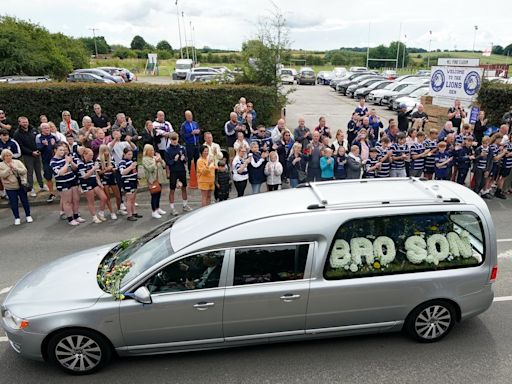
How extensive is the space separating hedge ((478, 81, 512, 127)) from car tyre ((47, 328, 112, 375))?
49.7ft

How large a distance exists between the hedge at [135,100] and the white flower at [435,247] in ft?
38.8

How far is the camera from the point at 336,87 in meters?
37.3

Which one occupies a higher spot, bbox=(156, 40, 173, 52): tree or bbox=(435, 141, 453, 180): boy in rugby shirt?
bbox=(156, 40, 173, 52): tree

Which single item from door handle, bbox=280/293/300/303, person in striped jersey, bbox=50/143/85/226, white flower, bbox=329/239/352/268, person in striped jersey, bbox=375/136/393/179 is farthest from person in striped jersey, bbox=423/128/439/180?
person in striped jersey, bbox=50/143/85/226

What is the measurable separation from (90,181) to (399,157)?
7.13 m

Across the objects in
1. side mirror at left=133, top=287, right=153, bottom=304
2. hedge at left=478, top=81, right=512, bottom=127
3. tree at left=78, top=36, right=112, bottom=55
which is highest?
tree at left=78, top=36, right=112, bottom=55

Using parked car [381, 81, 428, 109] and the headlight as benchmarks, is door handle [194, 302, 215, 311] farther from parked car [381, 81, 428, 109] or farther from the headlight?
parked car [381, 81, 428, 109]

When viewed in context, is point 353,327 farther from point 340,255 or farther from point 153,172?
point 153,172

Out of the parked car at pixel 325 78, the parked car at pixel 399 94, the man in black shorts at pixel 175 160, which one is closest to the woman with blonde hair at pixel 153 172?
the man in black shorts at pixel 175 160

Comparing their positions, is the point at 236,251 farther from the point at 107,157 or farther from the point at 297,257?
the point at 107,157

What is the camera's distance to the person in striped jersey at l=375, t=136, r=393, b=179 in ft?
33.5

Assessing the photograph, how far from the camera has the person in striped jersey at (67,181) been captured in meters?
9.13

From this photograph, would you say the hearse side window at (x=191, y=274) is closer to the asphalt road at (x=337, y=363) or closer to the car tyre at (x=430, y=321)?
the asphalt road at (x=337, y=363)

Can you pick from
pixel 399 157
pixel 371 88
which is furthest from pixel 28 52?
pixel 399 157
